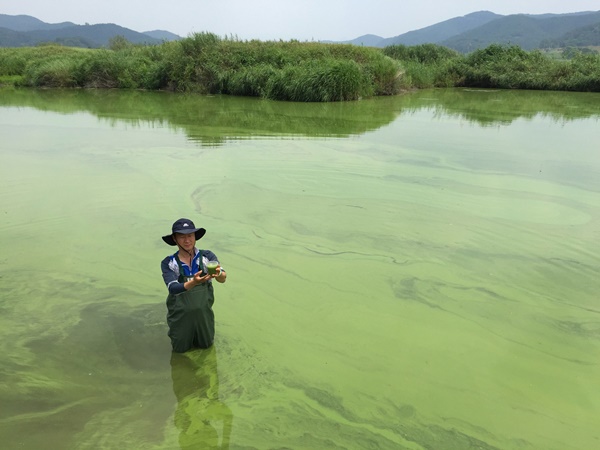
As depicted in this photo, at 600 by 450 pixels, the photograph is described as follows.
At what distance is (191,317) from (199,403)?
15.3 inches

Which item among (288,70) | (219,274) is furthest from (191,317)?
(288,70)

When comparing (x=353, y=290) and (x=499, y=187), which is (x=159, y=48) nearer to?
(x=499, y=187)

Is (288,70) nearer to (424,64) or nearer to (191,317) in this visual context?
(424,64)

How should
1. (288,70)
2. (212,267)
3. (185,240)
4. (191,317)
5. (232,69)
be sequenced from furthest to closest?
(232,69), (288,70), (191,317), (185,240), (212,267)

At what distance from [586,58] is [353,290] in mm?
18591

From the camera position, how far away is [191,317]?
83.0 inches

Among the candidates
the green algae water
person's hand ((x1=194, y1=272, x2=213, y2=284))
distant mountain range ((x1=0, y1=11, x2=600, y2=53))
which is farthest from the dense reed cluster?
distant mountain range ((x1=0, y1=11, x2=600, y2=53))

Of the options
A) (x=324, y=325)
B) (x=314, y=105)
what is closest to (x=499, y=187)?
(x=324, y=325)

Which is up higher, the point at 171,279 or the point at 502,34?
the point at 502,34

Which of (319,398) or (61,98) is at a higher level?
(61,98)

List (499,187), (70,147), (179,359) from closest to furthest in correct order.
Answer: (179,359) < (499,187) < (70,147)

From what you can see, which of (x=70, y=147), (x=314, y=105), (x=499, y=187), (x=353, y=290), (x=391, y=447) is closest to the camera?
(x=391, y=447)

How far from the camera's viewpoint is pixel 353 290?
284 centimetres

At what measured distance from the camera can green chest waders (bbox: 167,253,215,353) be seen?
6.68ft
